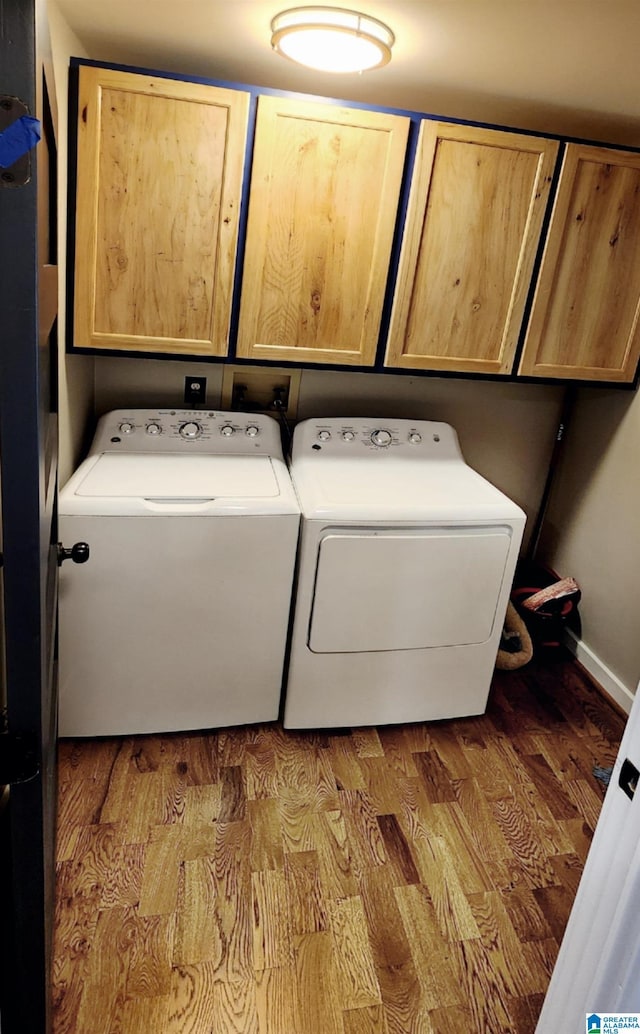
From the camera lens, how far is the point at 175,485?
87.5 inches

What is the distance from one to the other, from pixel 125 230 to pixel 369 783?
1955mm

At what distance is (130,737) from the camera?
2.36 metres

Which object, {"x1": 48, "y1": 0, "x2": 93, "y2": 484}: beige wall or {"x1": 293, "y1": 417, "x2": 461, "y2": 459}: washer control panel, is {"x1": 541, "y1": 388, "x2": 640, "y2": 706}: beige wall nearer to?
{"x1": 293, "y1": 417, "x2": 461, "y2": 459}: washer control panel

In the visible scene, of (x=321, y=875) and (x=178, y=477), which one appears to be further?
(x=178, y=477)

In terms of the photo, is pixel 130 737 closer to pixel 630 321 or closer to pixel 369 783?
pixel 369 783

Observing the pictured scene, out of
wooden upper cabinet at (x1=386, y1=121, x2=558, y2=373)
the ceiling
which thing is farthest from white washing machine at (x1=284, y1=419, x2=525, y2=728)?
the ceiling

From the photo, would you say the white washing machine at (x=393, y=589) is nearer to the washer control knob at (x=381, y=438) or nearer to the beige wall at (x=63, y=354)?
the washer control knob at (x=381, y=438)

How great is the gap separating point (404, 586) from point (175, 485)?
84 centimetres

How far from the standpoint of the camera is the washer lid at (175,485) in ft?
6.81

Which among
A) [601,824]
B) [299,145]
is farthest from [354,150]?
[601,824]

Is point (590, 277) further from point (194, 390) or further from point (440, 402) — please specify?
point (194, 390)

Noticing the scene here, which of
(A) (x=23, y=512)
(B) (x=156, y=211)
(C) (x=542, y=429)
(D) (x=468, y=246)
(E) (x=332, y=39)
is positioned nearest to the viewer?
(A) (x=23, y=512)

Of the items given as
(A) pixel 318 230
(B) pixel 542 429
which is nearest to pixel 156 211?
(A) pixel 318 230

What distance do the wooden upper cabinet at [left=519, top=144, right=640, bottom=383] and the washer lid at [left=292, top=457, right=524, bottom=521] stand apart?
0.52m
